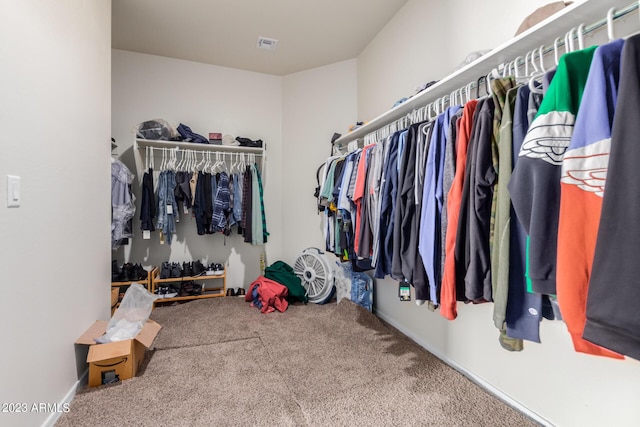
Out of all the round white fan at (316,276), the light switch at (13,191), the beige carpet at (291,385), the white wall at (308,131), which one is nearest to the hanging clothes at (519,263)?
the beige carpet at (291,385)

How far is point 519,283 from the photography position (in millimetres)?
954

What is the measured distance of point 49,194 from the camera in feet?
4.62

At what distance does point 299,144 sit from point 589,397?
332 cm

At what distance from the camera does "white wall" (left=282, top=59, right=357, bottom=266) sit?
351 cm

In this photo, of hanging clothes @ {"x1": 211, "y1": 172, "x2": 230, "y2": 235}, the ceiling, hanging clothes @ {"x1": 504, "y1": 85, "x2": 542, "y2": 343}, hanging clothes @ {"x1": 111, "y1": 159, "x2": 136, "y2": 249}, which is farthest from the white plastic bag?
the ceiling

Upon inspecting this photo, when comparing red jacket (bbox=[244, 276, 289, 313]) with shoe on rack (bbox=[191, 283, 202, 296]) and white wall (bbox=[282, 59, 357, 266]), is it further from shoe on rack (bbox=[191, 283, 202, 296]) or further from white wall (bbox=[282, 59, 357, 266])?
white wall (bbox=[282, 59, 357, 266])

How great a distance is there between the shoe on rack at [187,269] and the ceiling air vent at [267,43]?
245 cm

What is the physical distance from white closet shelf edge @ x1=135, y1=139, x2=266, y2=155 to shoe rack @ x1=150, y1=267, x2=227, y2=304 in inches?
51.7

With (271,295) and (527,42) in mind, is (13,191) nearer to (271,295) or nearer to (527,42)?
(527,42)

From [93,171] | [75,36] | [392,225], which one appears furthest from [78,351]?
[392,225]

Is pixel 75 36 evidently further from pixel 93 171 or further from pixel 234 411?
pixel 234 411

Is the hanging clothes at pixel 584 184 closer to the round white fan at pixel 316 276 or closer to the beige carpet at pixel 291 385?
the beige carpet at pixel 291 385

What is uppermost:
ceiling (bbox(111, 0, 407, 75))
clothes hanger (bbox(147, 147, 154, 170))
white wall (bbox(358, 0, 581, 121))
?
ceiling (bbox(111, 0, 407, 75))

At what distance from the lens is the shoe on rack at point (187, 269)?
10.8ft
